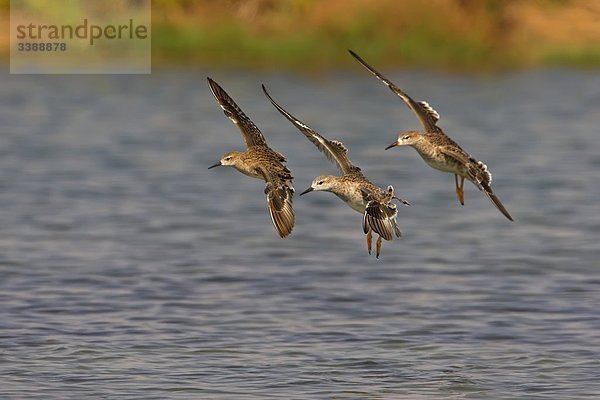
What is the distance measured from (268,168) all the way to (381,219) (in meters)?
1.03

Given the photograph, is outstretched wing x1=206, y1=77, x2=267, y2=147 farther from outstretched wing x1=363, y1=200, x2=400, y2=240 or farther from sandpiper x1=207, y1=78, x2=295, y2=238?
outstretched wing x1=363, y1=200, x2=400, y2=240

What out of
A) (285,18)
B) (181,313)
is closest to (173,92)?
(285,18)

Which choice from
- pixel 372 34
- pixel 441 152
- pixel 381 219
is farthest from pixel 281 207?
pixel 372 34

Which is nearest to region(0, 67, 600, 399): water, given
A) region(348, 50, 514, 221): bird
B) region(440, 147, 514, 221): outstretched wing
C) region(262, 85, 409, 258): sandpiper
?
region(262, 85, 409, 258): sandpiper

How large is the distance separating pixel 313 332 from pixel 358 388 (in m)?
2.66

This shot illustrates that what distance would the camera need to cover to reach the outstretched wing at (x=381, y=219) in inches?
409

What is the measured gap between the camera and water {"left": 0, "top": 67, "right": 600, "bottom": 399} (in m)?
16.5

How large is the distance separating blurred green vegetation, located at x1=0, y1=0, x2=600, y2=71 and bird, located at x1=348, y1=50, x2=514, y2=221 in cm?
3728

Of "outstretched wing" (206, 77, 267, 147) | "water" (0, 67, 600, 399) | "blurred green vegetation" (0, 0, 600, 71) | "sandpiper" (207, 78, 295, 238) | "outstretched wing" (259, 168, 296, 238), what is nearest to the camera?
"outstretched wing" (259, 168, 296, 238)

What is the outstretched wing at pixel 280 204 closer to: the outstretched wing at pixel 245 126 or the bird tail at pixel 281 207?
the bird tail at pixel 281 207

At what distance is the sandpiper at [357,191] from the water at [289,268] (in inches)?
167

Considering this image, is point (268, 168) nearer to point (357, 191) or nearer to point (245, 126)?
point (357, 191)

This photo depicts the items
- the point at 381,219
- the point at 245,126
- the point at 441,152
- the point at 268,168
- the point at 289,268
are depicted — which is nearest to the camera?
the point at 381,219

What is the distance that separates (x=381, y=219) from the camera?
1066 cm
